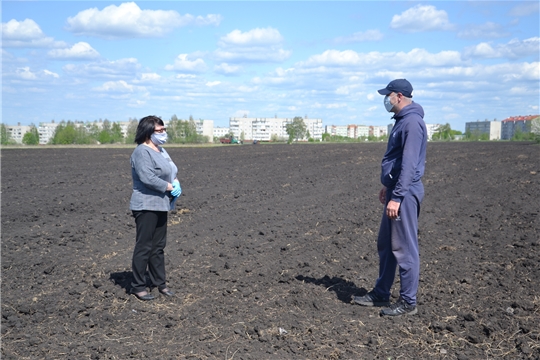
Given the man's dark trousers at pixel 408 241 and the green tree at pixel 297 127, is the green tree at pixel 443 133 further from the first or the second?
the man's dark trousers at pixel 408 241

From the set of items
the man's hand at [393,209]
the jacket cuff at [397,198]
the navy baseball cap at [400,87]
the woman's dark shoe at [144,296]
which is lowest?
the woman's dark shoe at [144,296]

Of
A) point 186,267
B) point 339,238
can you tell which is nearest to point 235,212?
point 339,238

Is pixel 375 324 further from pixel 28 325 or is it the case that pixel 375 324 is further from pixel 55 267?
pixel 55 267

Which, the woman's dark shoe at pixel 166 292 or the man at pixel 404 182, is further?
the woman's dark shoe at pixel 166 292

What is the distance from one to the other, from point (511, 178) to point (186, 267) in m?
12.1

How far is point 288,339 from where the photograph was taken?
467 centimetres

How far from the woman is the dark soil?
1.39 feet

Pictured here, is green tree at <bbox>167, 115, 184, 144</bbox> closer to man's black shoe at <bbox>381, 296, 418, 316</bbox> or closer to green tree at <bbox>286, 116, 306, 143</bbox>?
green tree at <bbox>286, 116, 306, 143</bbox>

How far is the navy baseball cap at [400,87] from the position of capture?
5168 millimetres

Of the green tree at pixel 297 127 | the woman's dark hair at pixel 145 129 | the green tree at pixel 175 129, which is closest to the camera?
the woman's dark hair at pixel 145 129

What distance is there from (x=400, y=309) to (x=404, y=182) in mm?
1289

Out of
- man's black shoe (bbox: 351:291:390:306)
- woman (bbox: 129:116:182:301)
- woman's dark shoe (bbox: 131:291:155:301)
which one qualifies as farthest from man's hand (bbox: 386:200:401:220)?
woman's dark shoe (bbox: 131:291:155:301)

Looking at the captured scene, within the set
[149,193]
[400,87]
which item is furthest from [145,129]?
[400,87]

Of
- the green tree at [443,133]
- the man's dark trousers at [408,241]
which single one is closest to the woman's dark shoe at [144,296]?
the man's dark trousers at [408,241]
